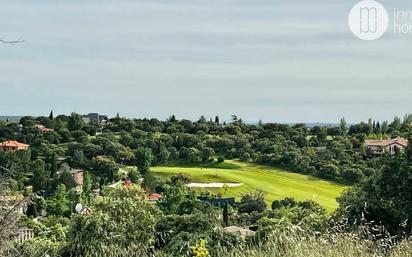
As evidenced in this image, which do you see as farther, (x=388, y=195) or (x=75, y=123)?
(x=75, y=123)

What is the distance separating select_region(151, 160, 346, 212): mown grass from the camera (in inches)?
2211

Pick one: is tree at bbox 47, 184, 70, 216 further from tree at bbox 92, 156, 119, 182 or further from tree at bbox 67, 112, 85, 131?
tree at bbox 67, 112, 85, 131

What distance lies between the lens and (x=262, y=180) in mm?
62188

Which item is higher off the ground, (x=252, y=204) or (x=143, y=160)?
(x=143, y=160)

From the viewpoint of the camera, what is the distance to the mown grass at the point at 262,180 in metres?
56.2

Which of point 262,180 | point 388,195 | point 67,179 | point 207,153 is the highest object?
point 388,195

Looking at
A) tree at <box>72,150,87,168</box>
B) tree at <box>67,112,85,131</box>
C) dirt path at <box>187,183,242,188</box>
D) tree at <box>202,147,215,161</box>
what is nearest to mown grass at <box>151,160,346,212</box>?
dirt path at <box>187,183,242,188</box>

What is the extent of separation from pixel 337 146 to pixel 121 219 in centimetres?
5436

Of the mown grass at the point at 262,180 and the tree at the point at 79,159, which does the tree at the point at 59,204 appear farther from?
the tree at the point at 79,159

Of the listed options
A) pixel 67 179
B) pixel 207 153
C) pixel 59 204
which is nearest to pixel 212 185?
pixel 207 153

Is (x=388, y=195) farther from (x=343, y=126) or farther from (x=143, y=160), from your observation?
(x=343, y=126)

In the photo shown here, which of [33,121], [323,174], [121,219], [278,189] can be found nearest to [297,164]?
[323,174]

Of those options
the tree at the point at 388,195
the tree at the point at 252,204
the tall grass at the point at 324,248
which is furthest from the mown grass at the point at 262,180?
the tall grass at the point at 324,248

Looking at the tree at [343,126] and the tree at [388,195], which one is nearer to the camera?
the tree at [388,195]
